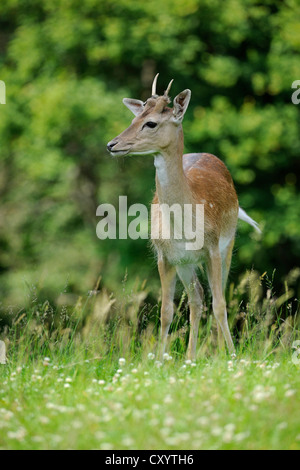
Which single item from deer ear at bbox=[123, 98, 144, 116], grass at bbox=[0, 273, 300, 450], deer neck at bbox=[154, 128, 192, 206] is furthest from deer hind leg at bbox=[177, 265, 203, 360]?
deer ear at bbox=[123, 98, 144, 116]

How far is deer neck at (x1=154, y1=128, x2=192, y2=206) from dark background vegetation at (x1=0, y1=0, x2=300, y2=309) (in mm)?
6177

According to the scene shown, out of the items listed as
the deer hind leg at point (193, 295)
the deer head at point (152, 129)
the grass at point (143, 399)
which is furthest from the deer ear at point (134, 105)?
the grass at point (143, 399)

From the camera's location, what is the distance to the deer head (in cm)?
496

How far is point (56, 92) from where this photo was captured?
40.2 ft

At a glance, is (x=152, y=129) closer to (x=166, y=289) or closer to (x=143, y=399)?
(x=166, y=289)

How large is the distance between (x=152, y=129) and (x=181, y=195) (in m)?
0.56

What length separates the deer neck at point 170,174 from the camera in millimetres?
5223

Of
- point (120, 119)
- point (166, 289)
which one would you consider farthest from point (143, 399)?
point (120, 119)

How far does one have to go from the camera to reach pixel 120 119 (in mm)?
11984

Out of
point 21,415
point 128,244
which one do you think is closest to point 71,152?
point 128,244

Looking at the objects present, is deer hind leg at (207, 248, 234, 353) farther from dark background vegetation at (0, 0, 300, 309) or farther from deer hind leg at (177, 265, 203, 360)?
dark background vegetation at (0, 0, 300, 309)

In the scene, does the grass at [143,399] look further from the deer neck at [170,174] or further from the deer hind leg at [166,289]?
the deer neck at [170,174]
